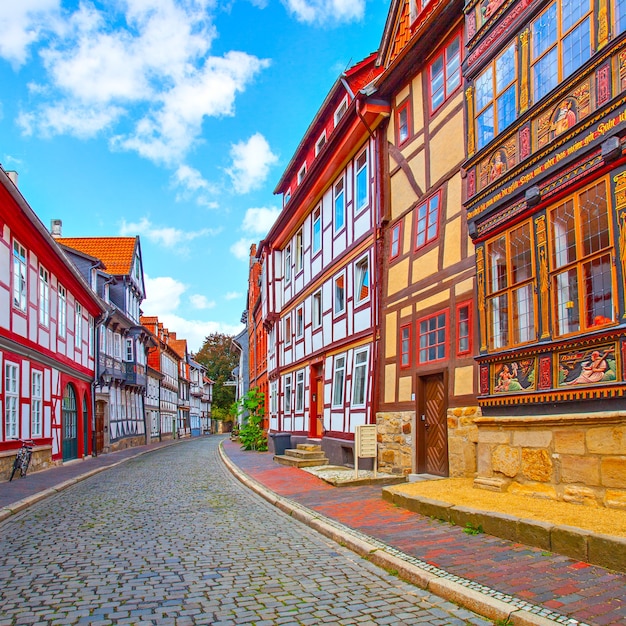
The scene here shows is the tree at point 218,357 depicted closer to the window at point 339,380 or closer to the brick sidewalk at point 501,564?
the window at point 339,380

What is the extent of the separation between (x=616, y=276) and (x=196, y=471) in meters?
14.9

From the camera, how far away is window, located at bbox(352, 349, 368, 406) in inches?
618

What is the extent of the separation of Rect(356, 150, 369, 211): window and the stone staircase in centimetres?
686

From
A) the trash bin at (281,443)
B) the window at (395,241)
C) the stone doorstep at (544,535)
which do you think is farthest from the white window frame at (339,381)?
the stone doorstep at (544,535)

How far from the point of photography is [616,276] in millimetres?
7059

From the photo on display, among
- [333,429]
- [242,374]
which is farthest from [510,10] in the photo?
[242,374]

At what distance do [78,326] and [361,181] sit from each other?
14550 millimetres

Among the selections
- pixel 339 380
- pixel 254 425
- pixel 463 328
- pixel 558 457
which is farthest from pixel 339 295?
pixel 254 425

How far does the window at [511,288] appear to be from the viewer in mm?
8773

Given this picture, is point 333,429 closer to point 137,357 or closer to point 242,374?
point 137,357

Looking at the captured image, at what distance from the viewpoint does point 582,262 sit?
766 cm

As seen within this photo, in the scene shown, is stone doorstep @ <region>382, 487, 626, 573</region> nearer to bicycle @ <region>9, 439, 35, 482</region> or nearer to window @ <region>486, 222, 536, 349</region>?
window @ <region>486, 222, 536, 349</region>

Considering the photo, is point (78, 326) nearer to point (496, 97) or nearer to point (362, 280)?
point (362, 280)

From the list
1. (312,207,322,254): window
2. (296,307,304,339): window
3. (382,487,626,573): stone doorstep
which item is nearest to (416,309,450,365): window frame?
(382,487,626,573): stone doorstep
